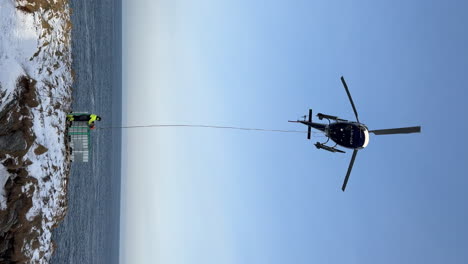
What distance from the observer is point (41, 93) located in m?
15.4

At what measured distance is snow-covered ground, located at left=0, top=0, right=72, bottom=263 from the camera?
1282cm

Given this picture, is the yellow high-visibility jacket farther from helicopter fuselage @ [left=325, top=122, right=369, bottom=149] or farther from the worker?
helicopter fuselage @ [left=325, top=122, right=369, bottom=149]

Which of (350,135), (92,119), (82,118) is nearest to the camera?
(92,119)

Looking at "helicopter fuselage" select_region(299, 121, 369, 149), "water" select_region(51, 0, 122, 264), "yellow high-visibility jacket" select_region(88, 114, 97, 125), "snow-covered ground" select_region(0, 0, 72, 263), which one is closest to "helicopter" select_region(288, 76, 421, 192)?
"helicopter fuselage" select_region(299, 121, 369, 149)

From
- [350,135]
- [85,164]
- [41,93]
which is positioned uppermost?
[41,93]

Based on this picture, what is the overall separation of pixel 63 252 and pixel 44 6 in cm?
1630

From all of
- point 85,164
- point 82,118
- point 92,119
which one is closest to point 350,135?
point 92,119

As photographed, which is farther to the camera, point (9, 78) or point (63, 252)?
point (63, 252)

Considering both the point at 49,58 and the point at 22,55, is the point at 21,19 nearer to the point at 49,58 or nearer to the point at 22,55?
the point at 22,55

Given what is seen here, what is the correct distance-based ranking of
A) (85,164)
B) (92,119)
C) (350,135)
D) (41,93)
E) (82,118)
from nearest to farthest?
(41,93) → (92,119) → (82,118) → (350,135) → (85,164)

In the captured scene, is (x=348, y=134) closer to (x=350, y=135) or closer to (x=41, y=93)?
(x=350, y=135)

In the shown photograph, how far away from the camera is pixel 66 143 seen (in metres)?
17.5

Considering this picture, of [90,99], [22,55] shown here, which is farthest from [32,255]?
[90,99]

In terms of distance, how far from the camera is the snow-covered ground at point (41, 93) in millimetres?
12820
